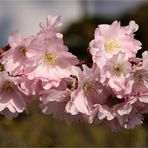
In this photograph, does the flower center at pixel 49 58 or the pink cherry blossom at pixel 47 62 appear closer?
the pink cherry blossom at pixel 47 62

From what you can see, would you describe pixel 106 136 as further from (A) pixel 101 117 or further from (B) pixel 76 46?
(B) pixel 76 46

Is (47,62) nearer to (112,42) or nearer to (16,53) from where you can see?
(16,53)

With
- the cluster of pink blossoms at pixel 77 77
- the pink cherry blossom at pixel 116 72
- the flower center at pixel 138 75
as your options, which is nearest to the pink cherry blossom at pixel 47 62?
the cluster of pink blossoms at pixel 77 77

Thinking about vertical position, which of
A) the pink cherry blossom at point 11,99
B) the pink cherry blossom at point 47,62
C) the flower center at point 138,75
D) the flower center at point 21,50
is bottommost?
the pink cherry blossom at point 11,99

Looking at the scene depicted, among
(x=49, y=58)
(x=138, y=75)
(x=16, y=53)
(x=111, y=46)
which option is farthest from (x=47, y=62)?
(x=138, y=75)

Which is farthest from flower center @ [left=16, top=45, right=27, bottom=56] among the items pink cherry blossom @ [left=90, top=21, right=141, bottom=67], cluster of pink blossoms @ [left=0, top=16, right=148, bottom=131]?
pink cherry blossom @ [left=90, top=21, right=141, bottom=67]

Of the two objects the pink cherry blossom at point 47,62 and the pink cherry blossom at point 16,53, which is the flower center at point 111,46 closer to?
the pink cherry blossom at point 47,62

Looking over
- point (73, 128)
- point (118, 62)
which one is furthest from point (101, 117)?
point (73, 128)
